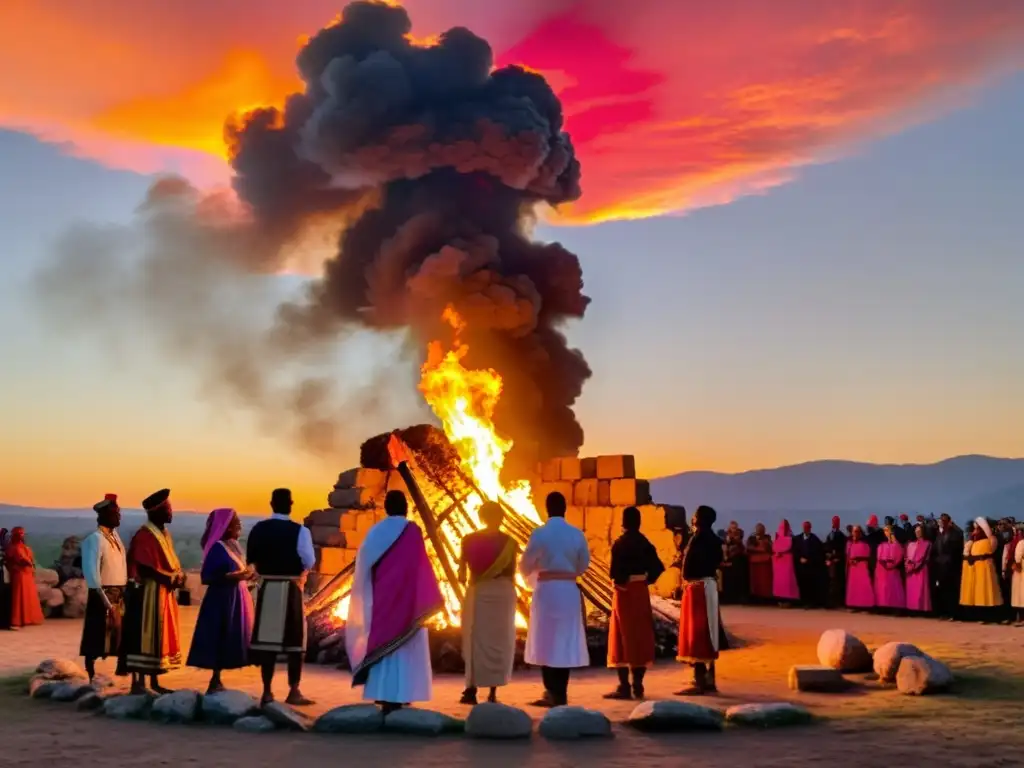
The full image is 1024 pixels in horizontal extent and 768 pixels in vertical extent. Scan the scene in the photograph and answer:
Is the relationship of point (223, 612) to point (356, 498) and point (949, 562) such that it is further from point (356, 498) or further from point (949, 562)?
point (949, 562)

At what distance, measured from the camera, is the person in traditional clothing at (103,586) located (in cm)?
964

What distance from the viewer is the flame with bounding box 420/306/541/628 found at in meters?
17.1

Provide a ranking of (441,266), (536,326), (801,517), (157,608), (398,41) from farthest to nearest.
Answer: (801,517)
(398,41)
(536,326)
(441,266)
(157,608)

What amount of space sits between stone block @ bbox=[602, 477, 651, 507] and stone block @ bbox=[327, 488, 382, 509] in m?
4.35

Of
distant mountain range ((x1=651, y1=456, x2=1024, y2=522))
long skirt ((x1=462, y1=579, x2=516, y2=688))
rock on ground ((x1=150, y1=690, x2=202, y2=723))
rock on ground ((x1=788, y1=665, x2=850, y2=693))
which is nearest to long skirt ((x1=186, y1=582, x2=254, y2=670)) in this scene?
rock on ground ((x1=150, y1=690, x2=202, y2=723))

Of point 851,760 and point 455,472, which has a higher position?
point 455,472

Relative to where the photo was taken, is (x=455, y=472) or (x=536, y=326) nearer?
(x=455, y=472)

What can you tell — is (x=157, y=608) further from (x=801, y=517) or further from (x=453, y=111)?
(x=801, y=517)

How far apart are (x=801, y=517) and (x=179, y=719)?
5138 inches

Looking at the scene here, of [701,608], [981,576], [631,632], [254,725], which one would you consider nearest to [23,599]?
[254,725]

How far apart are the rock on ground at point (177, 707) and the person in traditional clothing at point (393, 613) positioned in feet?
3.96

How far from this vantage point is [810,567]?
19.9 meters

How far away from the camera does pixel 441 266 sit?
65.9ft

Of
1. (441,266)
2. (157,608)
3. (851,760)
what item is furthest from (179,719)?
(441,266)
